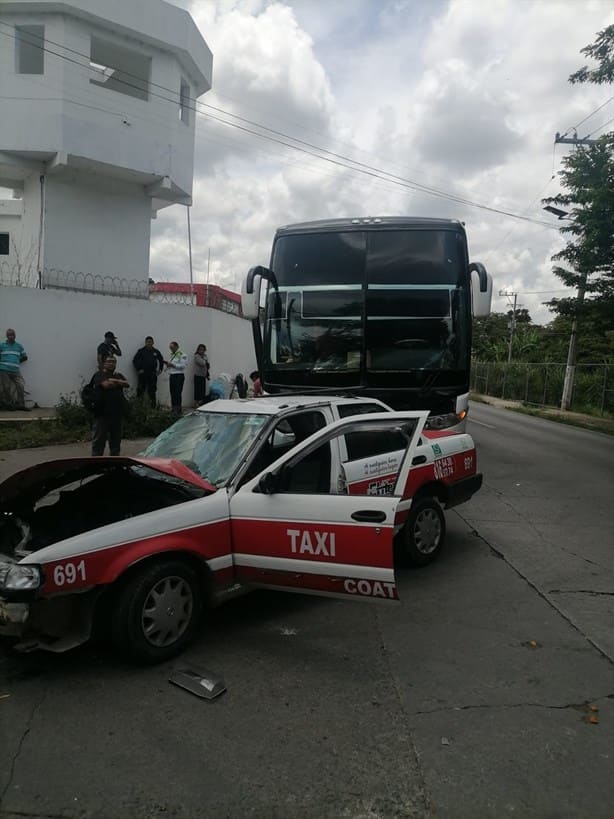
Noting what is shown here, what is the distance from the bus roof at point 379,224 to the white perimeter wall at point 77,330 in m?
8.04

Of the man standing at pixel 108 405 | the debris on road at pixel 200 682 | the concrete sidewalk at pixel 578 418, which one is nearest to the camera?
the debris on road at pixel 200 682

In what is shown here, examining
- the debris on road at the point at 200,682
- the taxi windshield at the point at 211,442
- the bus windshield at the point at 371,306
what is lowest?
the debris on road at the point at 200,682

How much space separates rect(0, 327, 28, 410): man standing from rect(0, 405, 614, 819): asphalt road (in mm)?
10817

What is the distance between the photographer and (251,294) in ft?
27.1

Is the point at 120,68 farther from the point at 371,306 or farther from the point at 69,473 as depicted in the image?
the point at 69,473

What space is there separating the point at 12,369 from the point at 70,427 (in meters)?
2.53

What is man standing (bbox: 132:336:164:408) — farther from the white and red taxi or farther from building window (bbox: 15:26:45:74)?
the white and red taxi

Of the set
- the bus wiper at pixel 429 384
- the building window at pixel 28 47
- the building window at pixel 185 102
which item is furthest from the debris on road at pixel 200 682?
the building window at pixel 185 102

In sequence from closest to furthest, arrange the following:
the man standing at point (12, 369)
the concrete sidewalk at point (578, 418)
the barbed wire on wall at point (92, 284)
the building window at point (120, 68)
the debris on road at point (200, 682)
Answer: the debris on road at point (200, 682)
the man standing at point (12, 369)
the barbed wire on wall at point (92, 284)
the building window at point (120, 68)
the concrete sidewalk at point (578, 418)

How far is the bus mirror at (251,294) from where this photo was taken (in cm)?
824

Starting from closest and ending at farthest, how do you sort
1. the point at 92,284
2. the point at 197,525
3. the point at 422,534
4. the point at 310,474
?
the point at 197,525 → the point at 310,474 → the point at 422,534 → the point at 92,284

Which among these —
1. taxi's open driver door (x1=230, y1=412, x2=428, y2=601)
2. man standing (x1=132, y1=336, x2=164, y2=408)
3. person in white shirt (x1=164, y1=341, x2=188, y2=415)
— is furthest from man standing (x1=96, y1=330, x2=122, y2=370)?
taxi's open driver door (x1=230, y1=412, x2=428, y2=601)

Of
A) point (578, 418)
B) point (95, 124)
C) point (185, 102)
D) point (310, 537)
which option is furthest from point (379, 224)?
point (578, 418)

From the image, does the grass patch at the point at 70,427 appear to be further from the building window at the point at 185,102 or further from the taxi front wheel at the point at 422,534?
the building window at the point at 185,102
